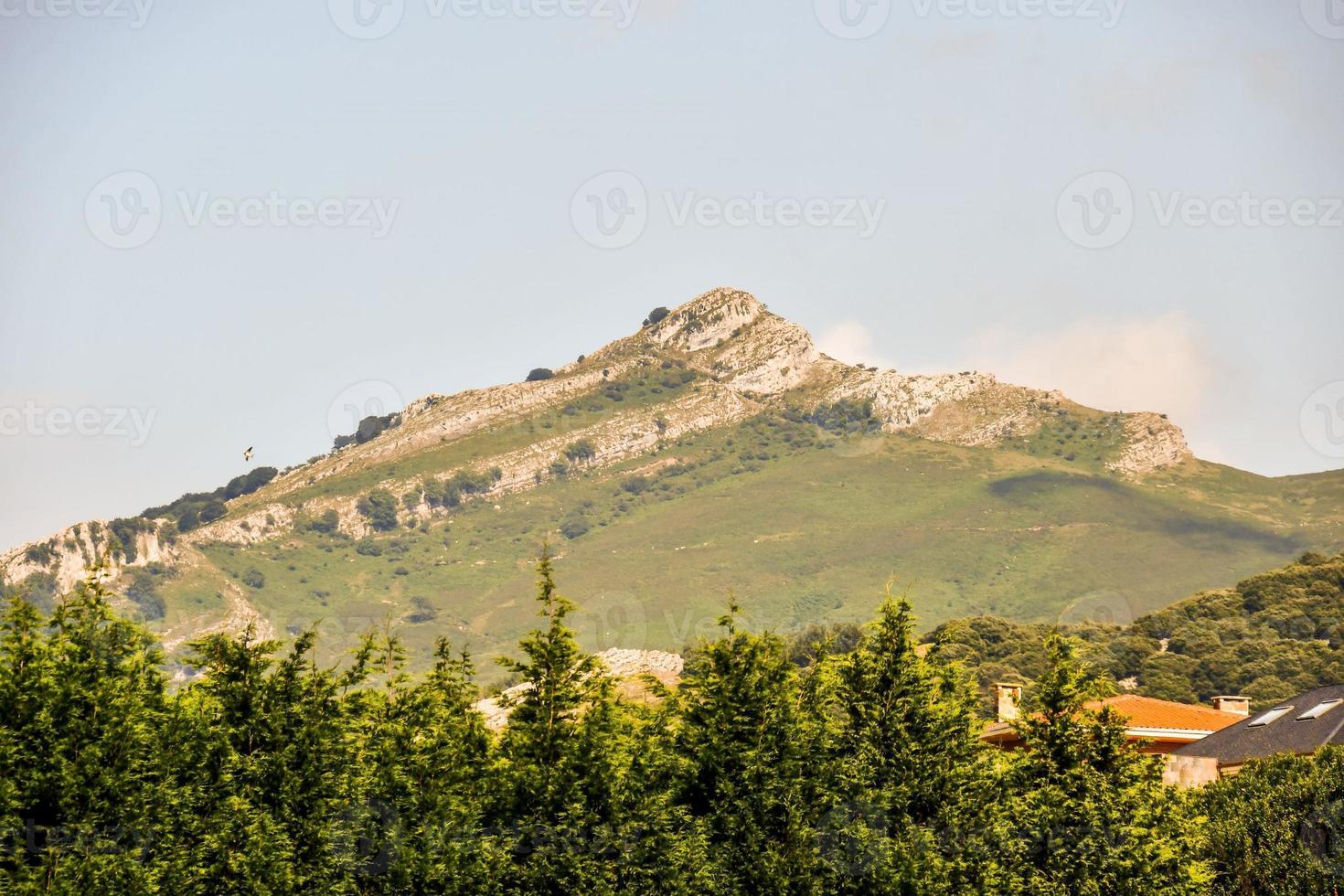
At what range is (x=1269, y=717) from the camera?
211 ft

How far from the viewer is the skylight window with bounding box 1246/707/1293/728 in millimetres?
63219

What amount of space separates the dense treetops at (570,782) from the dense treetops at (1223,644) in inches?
3368

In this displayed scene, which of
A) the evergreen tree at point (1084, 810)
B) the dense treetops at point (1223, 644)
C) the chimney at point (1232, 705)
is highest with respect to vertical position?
the evergreen tree at point (1084, 810)

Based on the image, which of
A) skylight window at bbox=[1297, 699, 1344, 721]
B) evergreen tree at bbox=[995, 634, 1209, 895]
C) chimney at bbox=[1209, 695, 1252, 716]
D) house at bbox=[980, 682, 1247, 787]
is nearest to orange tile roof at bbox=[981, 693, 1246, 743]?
house at bbox=[980, 682, 1247, 787]

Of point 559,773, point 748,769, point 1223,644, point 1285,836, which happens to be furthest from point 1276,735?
point 1223,644

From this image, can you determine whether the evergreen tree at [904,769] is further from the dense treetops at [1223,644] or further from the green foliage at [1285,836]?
the dense treetops at [1223,644]

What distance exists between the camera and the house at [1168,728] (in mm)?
60000

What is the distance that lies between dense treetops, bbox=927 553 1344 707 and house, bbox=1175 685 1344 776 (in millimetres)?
60080

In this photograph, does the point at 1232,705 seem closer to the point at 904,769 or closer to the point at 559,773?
the point at 904,769

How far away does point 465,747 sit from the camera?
42875mm

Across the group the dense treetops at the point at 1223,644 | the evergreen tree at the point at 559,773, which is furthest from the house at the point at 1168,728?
the dense treetops at the point at 1223,644

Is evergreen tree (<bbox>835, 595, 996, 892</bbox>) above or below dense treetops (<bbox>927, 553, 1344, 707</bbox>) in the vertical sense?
above

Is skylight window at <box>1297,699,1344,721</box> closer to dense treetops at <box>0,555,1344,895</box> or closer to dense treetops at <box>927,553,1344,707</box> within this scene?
dense treetops at <box>0,555,1344,895</box>

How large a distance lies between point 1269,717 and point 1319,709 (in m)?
2.53
